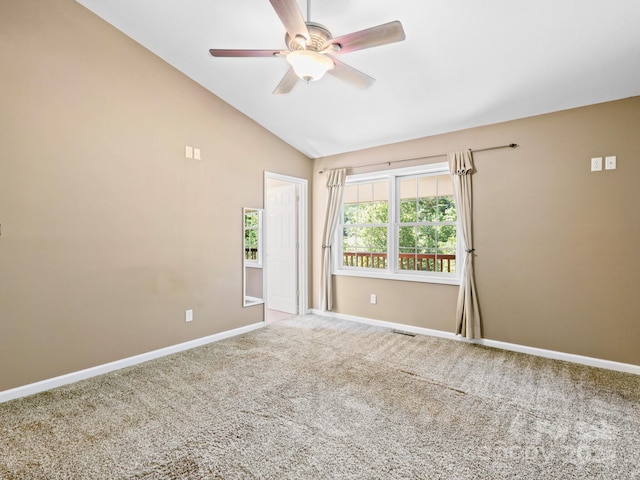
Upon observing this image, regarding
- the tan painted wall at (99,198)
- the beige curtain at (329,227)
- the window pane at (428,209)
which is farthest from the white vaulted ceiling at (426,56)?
the beige curtain at (329,227)

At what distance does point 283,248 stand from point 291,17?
395 centimetres

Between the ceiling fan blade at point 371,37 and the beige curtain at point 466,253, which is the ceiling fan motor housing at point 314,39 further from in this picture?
the beige curtain at point 466,253

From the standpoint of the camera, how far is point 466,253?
13.1ft

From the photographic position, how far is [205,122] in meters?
3.99

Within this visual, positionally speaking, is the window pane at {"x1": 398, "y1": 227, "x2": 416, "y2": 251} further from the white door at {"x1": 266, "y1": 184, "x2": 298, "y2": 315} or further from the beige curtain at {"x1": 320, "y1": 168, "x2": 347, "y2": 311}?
the white door at {"x1": 266, "y1": 184, "x2": 298, "y2": 315}

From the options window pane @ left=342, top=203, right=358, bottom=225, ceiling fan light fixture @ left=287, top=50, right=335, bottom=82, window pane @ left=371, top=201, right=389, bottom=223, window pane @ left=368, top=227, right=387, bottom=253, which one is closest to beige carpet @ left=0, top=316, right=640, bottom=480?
window pane @ left=368, top=227, right=387, bottom=253

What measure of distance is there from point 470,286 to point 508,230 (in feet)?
2.52

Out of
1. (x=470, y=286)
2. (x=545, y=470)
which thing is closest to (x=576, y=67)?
(x=470, y=286)

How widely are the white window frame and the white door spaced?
711 millimetres

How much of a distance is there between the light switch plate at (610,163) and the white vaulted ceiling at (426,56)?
0.57 m

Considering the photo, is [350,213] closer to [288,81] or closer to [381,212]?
[381,212]

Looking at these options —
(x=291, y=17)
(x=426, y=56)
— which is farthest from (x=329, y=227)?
(x=291, y=17)

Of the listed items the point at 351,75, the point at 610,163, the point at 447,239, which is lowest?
the point at 447,239

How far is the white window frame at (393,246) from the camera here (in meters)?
4.25
